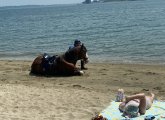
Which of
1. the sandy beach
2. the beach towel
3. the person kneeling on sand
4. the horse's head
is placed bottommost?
the sandy beach

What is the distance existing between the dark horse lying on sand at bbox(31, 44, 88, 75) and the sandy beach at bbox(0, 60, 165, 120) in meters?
0.30

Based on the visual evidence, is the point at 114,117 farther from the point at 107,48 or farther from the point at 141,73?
the point at 107,48

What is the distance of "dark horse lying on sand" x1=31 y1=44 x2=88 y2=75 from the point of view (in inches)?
539

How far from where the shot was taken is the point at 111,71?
15109 millimetres

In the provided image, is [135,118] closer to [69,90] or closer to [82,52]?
[69,90]

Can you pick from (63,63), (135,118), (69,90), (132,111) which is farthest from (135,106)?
(63,63)

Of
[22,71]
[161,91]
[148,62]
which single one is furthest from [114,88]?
[148,62]

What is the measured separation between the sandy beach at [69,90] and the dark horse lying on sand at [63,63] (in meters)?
0.30

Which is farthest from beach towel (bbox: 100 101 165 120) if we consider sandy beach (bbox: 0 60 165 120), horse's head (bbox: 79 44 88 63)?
horse's head (bbox: 79 44 88 63)

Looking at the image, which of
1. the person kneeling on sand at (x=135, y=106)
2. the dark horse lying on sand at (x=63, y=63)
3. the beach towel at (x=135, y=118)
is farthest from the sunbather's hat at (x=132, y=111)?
the dark horse lying on sand at (x=63, y=63)

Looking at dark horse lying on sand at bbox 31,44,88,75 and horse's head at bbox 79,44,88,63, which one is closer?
dark horse lying on sand at bbox 31,44,88,75

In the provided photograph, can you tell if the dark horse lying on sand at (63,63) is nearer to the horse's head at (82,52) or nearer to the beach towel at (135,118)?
the horse's head at (82,52)

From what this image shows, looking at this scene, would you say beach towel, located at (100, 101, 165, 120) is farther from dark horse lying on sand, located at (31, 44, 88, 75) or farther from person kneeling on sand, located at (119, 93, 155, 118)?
dark horse lying on sand, located at (31, 44, 88, 75)

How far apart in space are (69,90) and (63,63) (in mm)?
2211
